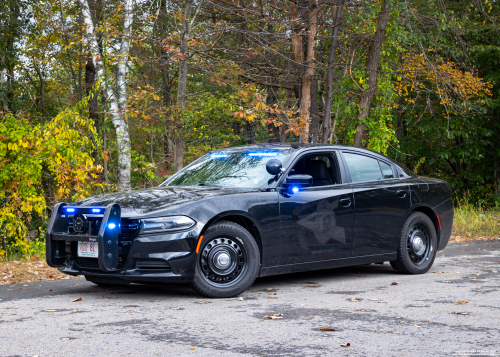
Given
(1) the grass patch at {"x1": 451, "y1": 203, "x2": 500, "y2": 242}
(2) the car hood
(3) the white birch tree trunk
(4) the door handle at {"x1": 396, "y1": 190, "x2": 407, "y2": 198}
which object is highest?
(3) the white birch tree trunk

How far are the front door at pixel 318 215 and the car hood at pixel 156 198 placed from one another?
22.2 inches

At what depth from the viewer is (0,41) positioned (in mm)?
22375

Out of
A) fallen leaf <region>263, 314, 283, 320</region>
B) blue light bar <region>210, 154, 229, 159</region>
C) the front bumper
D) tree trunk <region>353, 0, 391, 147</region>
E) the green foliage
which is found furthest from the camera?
tree trunk <region>353, 0, 391, 147</region>

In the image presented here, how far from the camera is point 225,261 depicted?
6.11 metres

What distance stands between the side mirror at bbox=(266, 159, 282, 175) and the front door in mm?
242

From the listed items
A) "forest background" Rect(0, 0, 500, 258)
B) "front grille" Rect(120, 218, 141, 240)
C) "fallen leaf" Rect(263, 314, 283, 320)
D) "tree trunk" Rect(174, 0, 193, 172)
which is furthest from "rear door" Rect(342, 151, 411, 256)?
"tree trunk" Rect(174, 0, 193, 172)

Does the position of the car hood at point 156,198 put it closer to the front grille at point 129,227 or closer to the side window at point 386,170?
the front grille at point 129,227

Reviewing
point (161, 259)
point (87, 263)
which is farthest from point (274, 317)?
point (87, 263)

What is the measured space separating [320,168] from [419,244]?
1.88m

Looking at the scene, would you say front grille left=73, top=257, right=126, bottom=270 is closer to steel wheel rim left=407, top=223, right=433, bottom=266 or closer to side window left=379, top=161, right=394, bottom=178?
side window left=379, top=161, right=394, bottom=178

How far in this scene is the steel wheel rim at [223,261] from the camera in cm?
602

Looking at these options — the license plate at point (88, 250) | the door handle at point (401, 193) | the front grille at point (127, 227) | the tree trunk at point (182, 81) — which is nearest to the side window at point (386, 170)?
the door handle at point (401, 193)

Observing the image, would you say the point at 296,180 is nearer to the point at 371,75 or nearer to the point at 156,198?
the point at 156,198

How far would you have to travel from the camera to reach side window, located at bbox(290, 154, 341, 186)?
23.8 feet
